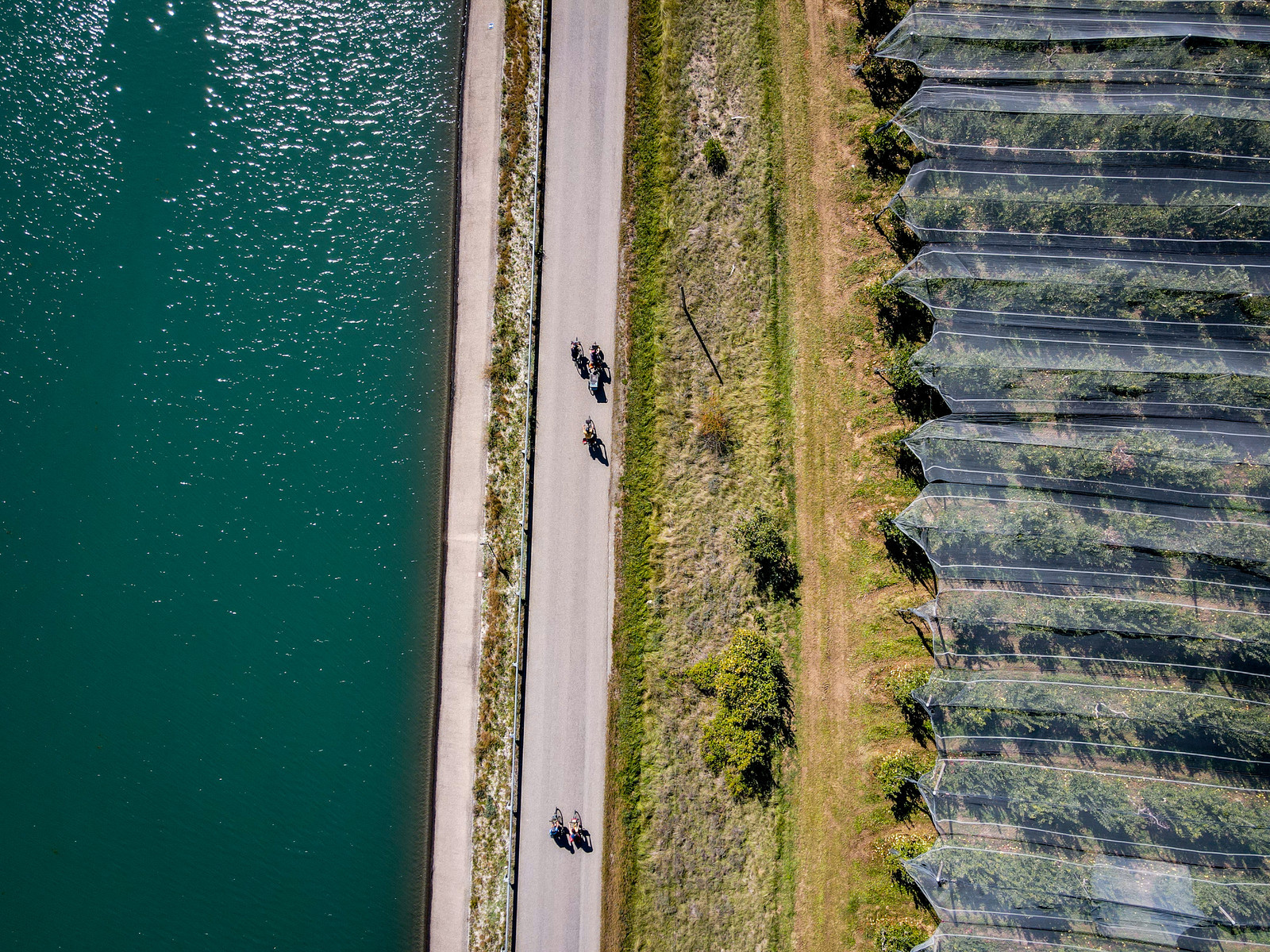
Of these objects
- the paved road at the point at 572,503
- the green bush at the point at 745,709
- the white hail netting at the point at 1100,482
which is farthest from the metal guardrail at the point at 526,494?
the white hail netting at the point at 1100,482

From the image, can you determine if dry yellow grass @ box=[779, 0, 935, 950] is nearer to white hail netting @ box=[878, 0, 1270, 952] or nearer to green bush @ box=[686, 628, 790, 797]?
green bush @ box=[686, 628, 790, 797]

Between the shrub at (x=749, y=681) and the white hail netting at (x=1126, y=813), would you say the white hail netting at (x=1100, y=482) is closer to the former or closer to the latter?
the white hail netting at (x=1126, y=813)

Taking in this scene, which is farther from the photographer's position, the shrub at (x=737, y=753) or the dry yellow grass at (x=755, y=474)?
the dry yellow grass at (x=755, y=474)

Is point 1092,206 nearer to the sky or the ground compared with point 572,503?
nearer to the sky

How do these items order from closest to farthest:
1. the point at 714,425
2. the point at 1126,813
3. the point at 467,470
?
the point at 1126,813, the point at 714,425, the point at 467,470

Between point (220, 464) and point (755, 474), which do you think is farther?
point (220, 464)

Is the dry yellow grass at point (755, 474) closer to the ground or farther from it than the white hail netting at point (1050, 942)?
farther from it

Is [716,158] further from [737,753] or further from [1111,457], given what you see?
[737,753]

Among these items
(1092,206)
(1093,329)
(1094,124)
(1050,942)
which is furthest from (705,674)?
(1094,124)
